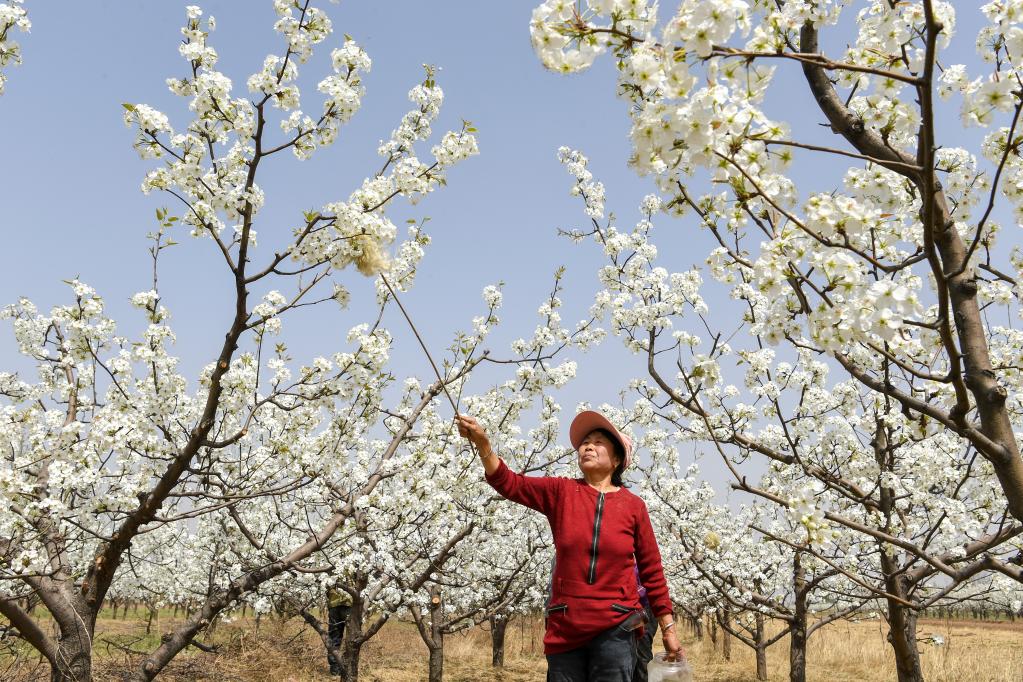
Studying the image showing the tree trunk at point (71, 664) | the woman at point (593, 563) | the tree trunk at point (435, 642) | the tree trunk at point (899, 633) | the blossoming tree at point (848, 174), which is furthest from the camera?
the tree trunk at point (435, 642)

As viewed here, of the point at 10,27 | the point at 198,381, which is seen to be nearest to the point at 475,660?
the point at 198,381

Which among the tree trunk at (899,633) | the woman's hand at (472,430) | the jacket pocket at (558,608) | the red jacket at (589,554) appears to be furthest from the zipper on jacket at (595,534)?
the tree trunk at (899,633)

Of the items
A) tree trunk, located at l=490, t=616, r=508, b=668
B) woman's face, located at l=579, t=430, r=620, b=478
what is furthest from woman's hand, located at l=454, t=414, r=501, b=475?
tree trunk, located at l=490, t=616, r=508, b=668

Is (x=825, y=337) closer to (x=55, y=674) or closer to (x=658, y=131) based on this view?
(x=658, y=131)

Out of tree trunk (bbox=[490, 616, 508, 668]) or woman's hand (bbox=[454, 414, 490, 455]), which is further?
tree trunk (bbox=[490, 616, 508, 668])

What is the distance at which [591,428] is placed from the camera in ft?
12.7

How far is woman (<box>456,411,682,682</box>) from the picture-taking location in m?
3.30

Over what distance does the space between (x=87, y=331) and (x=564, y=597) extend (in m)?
4.35

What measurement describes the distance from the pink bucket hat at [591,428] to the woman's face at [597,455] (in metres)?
0.04

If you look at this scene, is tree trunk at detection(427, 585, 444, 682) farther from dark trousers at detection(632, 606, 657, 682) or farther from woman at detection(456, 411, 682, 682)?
woman at detection(456, 411, 682, 682)

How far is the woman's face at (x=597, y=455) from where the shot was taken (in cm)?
373

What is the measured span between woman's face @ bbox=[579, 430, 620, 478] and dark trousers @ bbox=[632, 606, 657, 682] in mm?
810

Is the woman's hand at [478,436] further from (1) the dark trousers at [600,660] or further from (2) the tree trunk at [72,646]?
(2) the tree trunk at [72,646]

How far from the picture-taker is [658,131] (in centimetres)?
192
